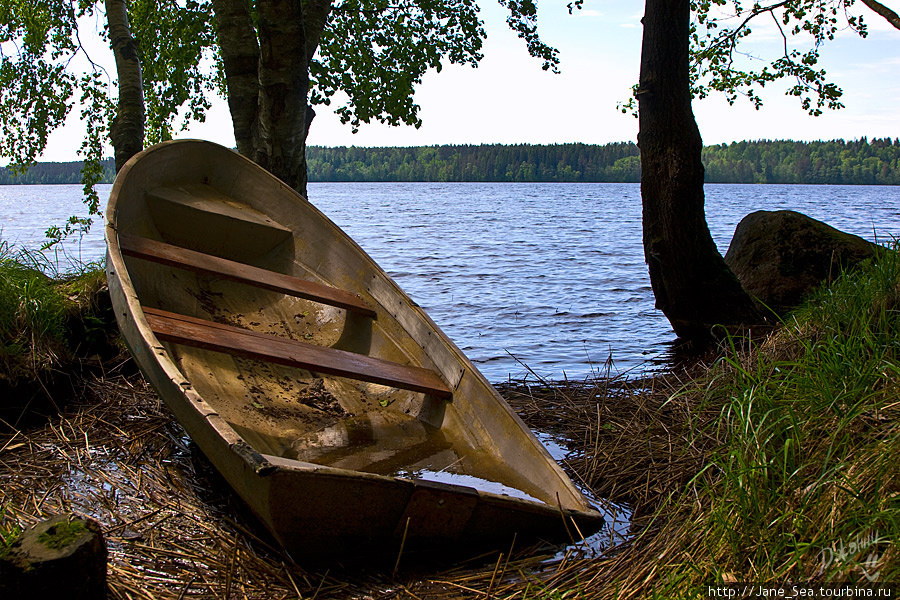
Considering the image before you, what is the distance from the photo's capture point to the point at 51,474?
10.8 feet

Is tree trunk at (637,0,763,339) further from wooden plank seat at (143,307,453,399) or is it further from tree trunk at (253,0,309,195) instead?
wooden plank seat at (143,307,453,399)

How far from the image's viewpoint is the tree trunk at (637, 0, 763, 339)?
5.97 m

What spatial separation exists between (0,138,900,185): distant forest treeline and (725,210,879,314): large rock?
9688 cm

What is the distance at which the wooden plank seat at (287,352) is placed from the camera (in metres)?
3.17

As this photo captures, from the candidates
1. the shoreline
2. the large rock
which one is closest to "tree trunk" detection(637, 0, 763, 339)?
the large rock

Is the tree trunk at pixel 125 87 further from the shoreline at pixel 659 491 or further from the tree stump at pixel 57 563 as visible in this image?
the tree stump at pixel 57 563

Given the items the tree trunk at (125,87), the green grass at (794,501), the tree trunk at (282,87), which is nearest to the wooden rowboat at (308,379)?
the green grass at (794,501)

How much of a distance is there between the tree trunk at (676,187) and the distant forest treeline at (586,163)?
3846 inches

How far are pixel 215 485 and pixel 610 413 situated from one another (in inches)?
88.2

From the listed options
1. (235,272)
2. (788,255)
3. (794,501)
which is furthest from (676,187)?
(794,501)

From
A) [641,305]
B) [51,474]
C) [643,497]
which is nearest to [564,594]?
[643,497]

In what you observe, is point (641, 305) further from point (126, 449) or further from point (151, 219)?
point (126, 449)

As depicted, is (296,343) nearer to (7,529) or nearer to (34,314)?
(7,529)

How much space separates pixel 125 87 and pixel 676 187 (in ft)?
18.6
